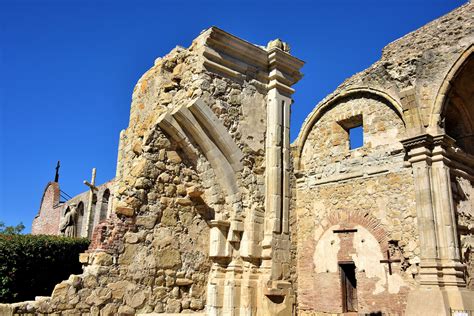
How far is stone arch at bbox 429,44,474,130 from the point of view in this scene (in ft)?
26.0

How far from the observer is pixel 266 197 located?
274 inches

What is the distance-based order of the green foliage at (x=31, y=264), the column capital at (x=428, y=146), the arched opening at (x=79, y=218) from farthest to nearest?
the arched opening at (x=79, y=218)
the green foliage at (x=31, y=264)
the column capital at (x=428, y=146)

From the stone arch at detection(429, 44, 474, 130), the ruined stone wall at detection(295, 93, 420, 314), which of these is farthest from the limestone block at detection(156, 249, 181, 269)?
the stone arch at detection(429, 44, 474, 130)

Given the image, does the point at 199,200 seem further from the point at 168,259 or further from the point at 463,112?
the point at 463,112

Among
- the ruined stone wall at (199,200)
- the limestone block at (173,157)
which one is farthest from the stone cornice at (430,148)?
the limestone block at (173,157)

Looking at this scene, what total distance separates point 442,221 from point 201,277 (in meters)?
4.21

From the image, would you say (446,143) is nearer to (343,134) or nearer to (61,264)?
(343,134)

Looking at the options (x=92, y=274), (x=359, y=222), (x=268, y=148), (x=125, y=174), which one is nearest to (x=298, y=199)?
(x=359, y=222)

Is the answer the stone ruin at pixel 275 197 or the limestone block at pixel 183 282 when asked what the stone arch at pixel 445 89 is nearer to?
the stone ruin at pixel 275 197

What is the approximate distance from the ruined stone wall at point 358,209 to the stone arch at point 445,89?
0.61 m

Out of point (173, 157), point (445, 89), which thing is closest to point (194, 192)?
point (173, 157)

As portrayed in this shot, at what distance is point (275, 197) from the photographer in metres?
6.90

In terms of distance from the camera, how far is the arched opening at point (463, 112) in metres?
8.43

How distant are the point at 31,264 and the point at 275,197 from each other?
5.78m
